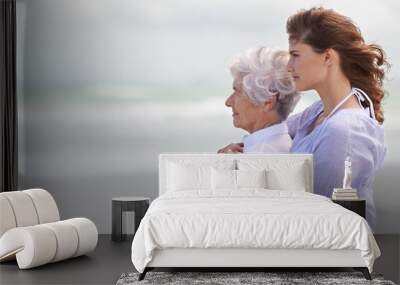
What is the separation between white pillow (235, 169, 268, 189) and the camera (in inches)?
280

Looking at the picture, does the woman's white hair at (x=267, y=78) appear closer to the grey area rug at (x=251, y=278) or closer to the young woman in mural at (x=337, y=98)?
the young woman in mural at (x=337, y=98)

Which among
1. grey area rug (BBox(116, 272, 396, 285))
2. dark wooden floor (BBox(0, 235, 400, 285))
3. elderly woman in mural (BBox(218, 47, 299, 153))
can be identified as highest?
elderly woman in mural (BBox(218, 47, 299, 153))

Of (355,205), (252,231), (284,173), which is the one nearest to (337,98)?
(284,173)

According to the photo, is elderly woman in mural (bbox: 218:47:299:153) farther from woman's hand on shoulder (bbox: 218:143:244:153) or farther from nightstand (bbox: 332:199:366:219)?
nightstand (bbox: 332:199:366:219)

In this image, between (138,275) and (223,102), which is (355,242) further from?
(223,102)

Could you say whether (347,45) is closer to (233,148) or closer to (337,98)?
(337,98)

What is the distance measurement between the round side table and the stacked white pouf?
94cm

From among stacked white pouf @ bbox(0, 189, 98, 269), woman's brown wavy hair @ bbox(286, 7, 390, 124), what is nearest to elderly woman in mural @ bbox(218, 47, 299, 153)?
woman's brown wavy hair @ bbox(286, 7, 390, 124)

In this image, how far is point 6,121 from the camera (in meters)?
7.66

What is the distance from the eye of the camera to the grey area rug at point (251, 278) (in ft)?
17.4

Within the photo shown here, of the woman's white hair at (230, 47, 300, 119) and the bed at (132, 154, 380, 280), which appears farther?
the woman's white hair at (230, 47, 300, 119)

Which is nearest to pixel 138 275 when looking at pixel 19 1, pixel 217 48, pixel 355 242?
pixel 355 242

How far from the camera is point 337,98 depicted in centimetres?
793

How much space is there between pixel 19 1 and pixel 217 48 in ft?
Answer: 7.63
